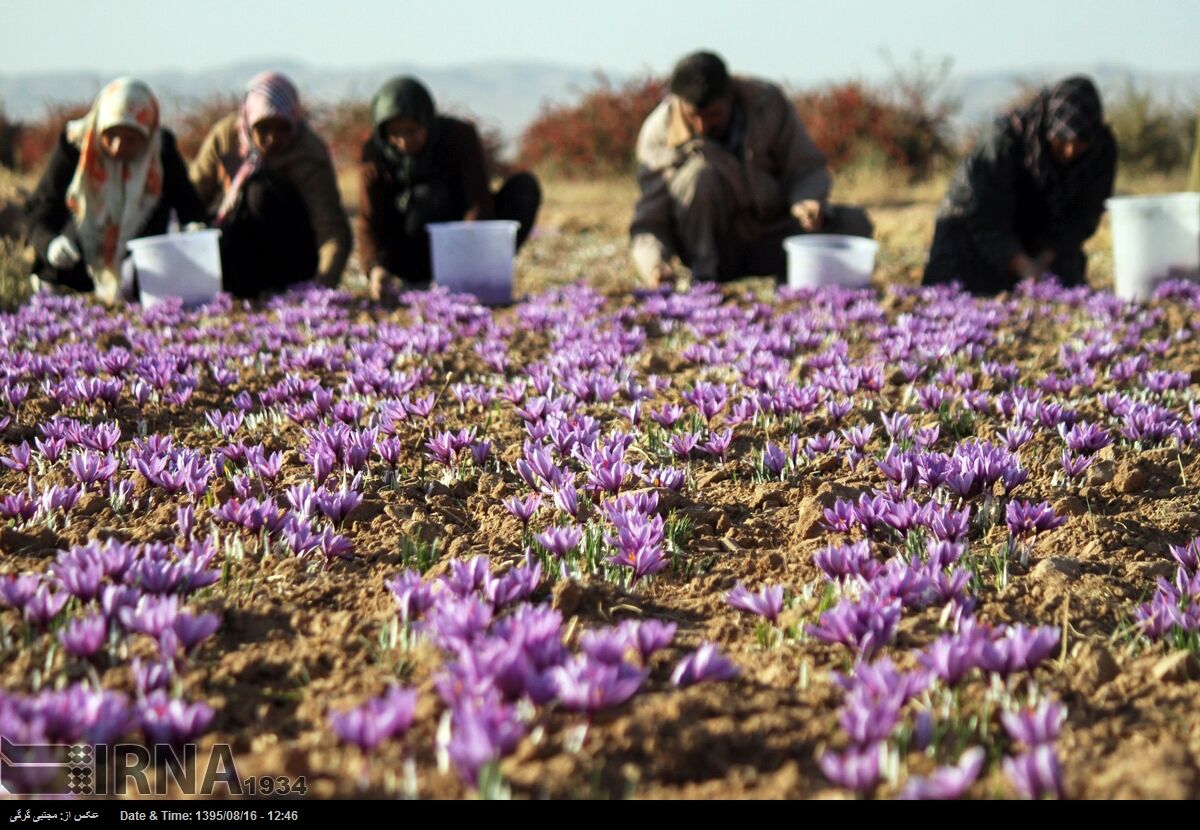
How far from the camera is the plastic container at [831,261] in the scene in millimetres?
6582

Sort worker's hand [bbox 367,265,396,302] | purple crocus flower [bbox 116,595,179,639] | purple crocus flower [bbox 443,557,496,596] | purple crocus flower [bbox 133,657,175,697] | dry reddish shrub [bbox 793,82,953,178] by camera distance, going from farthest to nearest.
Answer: dry reddish shrub [bbox 793,82,953,178]
worker's hand [bbox 367,265,396,302]
purple crocus flower [bbox 443,557,496,596]
purple crocus flower [bbox 116,595,179,639]
purple crocus flower [bbox 133,657,175,697]

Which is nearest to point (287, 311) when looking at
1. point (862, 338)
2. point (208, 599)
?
point (862, 338)

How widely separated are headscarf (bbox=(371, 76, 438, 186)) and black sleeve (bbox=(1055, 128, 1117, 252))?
13.8ft

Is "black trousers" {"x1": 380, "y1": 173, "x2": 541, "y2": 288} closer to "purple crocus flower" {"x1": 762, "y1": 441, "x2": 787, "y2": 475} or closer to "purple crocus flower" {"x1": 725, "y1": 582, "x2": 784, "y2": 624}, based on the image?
"purple crocus flower" {"x1": 762, "y1": 441, "x2": 787, "y2": 475}

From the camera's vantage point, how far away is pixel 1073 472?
2.99m

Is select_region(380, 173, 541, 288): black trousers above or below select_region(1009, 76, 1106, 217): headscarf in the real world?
below

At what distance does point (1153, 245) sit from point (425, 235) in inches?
Answer: 189

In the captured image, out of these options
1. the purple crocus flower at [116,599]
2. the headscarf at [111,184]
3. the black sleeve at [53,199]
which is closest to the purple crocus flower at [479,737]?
the purple crocus flower at [116,599]

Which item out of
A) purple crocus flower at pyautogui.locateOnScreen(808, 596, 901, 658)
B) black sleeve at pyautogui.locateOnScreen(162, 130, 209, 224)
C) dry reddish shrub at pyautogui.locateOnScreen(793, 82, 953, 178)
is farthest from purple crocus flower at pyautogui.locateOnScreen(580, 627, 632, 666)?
dry reddish shrub at pyautogui.locateOnScreen(793, 82, 953, 178)

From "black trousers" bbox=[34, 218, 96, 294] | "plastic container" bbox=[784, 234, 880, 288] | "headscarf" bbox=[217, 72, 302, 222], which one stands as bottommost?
"black trousers" bbox=[34, 218, 96, 294]

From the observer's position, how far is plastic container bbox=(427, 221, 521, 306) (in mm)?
6574

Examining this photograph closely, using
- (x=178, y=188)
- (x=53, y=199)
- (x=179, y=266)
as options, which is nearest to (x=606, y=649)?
(x=179, y=266)

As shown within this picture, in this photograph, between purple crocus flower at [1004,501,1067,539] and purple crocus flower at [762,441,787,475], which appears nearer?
purple crocus flower at [1004,501,1067,539]

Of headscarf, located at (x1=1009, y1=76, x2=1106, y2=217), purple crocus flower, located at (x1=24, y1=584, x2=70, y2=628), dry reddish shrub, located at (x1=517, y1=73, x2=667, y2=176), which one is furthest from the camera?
dry reddish shrub, located at (x1=517, y1=73, x2=667, y2=176)
